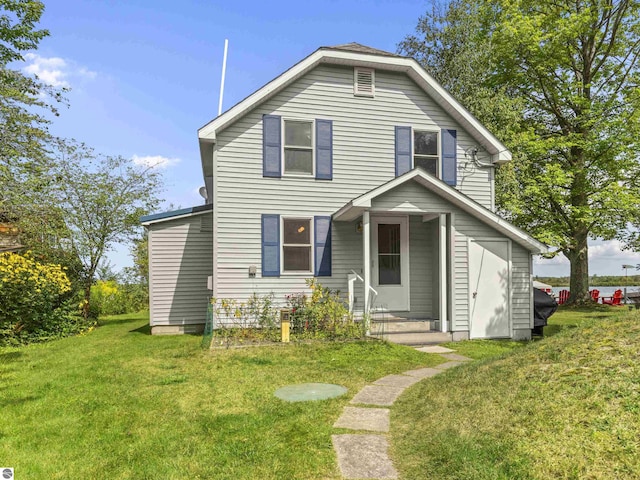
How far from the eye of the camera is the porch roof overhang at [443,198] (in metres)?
9.57

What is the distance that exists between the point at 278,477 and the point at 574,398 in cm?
273

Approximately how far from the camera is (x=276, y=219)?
10930mm

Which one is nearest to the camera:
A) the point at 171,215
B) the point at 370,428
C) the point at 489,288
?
the point at 370,428

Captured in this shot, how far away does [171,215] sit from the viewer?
39.0ft

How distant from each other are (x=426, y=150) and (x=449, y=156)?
68cm

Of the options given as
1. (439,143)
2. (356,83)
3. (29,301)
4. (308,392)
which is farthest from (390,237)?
(29,301)

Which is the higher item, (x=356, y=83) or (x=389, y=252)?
(x=356, y=83)

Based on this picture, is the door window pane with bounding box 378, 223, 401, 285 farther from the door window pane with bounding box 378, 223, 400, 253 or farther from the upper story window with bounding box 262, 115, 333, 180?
the upper story window with bounding box 262, 115, 333, 180

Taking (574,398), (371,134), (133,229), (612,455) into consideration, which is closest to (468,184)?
(371,134)

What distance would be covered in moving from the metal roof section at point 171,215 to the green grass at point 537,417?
8.51m

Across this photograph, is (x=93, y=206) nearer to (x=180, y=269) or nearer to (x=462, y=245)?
(x=180, y=269)

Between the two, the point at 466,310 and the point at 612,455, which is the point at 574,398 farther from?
the point at 466,310

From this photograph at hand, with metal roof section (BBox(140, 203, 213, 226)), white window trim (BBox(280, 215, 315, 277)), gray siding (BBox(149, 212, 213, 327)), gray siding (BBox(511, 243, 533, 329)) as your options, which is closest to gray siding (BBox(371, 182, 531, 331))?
gray siding (BBox(511, 243, 533, 329))

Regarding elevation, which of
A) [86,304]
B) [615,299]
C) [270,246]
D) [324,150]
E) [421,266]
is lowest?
[615,299]
